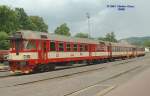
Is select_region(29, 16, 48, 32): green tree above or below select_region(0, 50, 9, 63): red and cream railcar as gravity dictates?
above

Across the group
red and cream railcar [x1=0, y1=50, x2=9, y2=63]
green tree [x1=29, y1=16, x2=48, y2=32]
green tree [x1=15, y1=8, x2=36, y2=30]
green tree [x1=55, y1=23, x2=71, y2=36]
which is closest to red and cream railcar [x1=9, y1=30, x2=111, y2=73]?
red and cream railcar [x1=0, y1=50, x2=9, y2=63]

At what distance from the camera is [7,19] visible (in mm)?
116500

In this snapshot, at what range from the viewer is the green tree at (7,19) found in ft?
376

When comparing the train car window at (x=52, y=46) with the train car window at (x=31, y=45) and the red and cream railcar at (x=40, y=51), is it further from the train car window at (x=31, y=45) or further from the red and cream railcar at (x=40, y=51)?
the train car window at (x=31, y=45)

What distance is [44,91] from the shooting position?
19.2 m

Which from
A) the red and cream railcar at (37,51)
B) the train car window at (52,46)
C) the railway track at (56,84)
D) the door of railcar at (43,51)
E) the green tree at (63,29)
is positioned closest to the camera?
the railway track at (56,84)

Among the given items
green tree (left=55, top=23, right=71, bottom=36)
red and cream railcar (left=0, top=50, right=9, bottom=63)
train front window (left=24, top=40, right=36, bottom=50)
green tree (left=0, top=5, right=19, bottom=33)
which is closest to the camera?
train front window (left=24, top=40, right=36, bottom=50)

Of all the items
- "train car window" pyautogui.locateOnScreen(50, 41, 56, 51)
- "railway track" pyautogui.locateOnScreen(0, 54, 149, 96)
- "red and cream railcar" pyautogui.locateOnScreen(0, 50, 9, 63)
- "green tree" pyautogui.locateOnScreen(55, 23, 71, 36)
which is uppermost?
"green tree" pyautogui.locateOnScreen(55, 23, 71, 36)

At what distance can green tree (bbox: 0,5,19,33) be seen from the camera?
4514 inches

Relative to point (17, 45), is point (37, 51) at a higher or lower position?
lower

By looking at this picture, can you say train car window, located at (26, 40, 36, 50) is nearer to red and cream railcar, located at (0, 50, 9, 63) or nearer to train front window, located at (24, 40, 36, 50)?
train front window, located at (24, 40, 36, 50)

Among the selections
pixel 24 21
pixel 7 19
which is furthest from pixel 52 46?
pixel 24 21

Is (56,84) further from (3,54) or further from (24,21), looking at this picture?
(24,21)

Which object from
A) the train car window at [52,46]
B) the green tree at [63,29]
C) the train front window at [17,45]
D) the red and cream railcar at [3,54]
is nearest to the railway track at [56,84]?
the train front window at [17,45]
